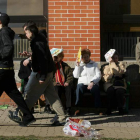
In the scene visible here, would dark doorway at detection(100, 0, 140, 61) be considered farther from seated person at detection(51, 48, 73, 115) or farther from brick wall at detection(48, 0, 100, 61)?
seated person at detection(51, 48, 73, 115)

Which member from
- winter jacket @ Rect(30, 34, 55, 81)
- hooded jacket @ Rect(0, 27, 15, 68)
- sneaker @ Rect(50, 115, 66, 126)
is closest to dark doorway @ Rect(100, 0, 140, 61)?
sneaker @ Rect(50, 115, 66, 126)

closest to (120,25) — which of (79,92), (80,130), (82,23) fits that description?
(82,23)

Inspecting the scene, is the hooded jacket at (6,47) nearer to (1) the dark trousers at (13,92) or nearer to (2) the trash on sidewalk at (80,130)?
(1) the dark trousers at (13,92)

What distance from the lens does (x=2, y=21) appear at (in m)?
7.26

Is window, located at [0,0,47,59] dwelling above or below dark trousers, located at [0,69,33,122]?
above

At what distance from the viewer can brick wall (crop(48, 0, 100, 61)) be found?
9422 mm

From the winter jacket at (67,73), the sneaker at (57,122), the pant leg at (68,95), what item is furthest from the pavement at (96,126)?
the winter jacket at (67,73)

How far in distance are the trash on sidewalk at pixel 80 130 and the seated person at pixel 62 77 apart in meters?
1.68

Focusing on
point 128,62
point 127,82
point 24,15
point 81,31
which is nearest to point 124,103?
point 127,82

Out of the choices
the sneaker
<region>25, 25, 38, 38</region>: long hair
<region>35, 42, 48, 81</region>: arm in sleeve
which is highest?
<region>25, 25, 38, 38</region>: long hair

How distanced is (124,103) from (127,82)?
483mm

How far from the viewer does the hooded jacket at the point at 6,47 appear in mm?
6961

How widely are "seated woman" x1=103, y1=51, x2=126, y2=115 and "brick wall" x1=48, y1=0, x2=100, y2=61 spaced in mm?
628

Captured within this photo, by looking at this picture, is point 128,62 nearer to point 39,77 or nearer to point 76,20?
point 76,20
